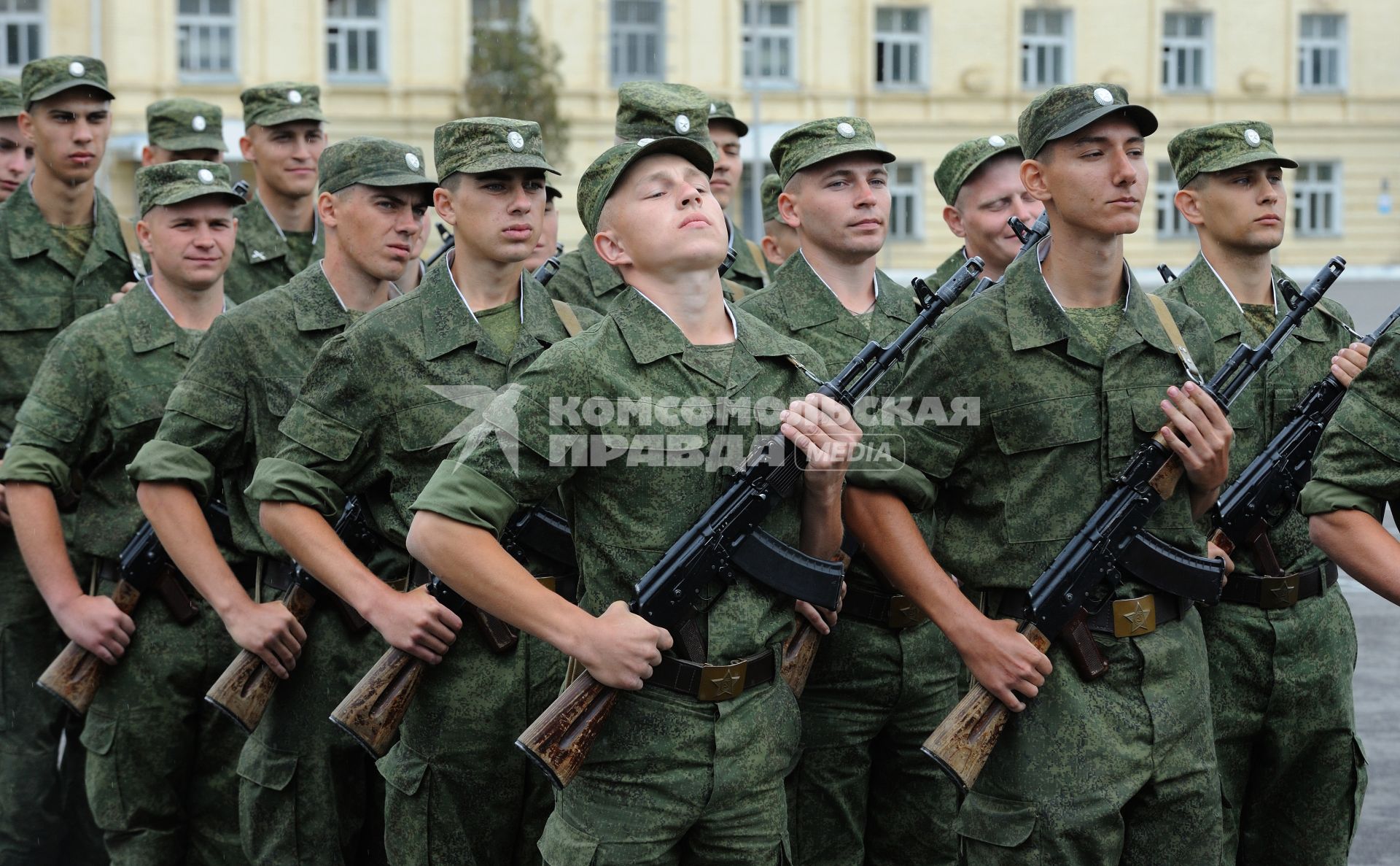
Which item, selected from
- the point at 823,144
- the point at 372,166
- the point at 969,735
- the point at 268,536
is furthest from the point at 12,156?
the point at 969,735

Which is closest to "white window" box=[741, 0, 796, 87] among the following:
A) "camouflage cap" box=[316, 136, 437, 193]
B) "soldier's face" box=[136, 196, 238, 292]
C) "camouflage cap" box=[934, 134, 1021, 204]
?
"camouflage cap" box=[934, 134, 1021, 204]

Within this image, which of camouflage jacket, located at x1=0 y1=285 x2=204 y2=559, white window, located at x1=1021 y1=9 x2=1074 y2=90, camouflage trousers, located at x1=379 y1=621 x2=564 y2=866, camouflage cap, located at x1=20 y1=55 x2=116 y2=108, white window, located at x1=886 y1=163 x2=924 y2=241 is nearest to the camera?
camouflage trousers, located at x1=379 y1=621 x2=564 y2=866

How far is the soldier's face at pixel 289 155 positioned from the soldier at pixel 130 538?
1.48m

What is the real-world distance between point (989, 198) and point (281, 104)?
119 inches

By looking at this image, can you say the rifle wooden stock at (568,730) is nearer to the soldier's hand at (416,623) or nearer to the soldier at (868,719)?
the soldier's hand at (416,623)

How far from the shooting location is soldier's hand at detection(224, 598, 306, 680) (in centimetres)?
513

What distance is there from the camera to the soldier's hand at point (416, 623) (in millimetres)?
4598

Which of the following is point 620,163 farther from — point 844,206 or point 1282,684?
point 1282,684

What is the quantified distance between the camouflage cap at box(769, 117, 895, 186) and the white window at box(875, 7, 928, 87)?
1224 inches

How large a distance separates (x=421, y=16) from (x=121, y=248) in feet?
89.9

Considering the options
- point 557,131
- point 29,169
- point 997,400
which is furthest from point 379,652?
point 557,131

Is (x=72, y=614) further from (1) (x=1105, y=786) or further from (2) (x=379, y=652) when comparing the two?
(1) (x=1105, y=786)

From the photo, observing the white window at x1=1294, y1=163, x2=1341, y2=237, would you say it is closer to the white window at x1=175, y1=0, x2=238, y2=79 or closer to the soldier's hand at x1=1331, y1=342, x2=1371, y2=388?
the white window at x1=175, y1=0, x2=238, y2=79

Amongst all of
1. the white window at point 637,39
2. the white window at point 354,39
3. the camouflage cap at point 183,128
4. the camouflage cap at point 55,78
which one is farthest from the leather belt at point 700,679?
the white window at point 637,39
